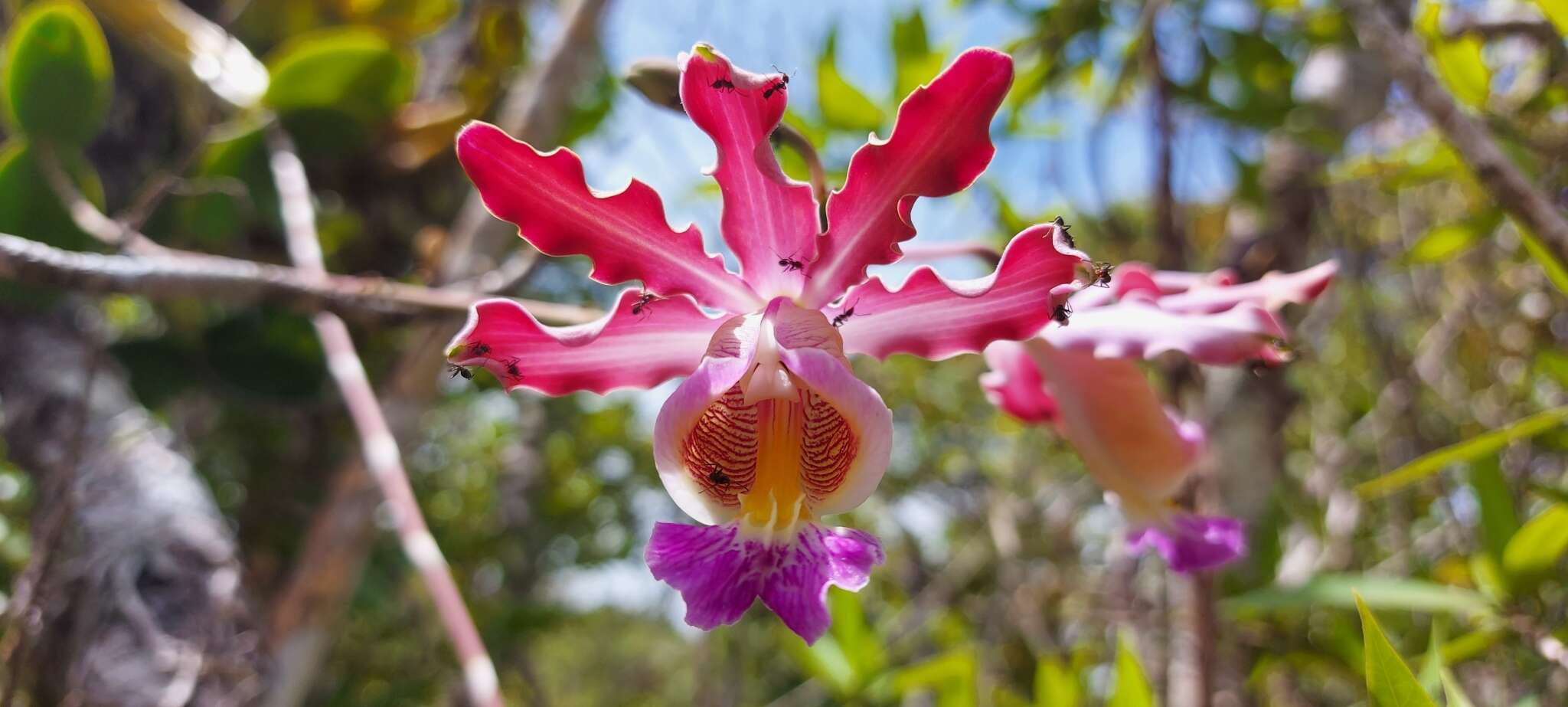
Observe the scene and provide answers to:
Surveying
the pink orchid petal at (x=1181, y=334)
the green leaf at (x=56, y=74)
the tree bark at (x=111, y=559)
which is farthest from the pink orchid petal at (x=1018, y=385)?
the green leaf at (x=56, y=74)

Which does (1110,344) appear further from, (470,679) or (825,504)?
(470,679)

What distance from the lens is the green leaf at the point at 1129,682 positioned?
105cm

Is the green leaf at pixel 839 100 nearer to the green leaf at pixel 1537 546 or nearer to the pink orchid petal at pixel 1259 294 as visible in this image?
the pink orchid petal at pixel 1259 294

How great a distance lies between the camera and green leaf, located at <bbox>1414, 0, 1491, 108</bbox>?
42.3 inches

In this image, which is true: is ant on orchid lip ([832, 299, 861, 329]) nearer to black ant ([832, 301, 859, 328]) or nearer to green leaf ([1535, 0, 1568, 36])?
black ant ([832, 301, 859, 328])

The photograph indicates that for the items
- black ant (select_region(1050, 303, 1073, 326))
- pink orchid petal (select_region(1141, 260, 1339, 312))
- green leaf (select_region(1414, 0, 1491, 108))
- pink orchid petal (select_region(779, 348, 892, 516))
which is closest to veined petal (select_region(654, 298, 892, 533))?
pink orchid petal (select_region(779, 348, 892, 516))

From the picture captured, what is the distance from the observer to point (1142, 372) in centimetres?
82

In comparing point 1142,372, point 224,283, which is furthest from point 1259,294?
point 224,283

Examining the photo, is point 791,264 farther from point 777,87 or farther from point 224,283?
point 224,283

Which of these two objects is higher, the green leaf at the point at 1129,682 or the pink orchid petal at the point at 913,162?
the pink orchid petal at the point at 913,162

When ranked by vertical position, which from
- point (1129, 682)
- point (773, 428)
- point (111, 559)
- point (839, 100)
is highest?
point (773, 428)

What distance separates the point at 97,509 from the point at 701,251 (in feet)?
2.85

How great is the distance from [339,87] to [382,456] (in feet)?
2.21

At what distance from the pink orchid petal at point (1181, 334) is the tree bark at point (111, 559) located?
91 centimetres
